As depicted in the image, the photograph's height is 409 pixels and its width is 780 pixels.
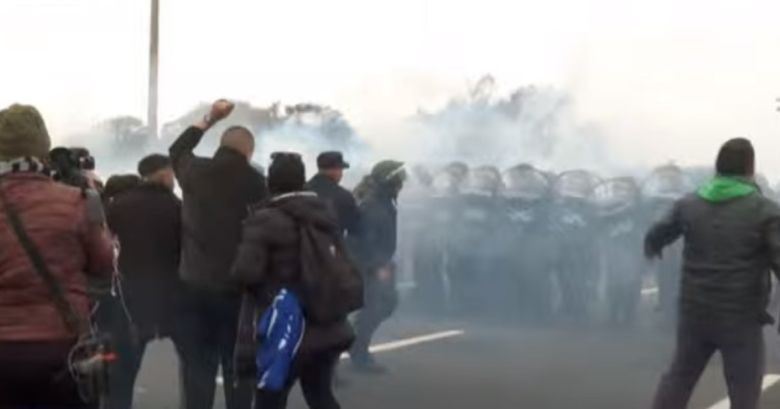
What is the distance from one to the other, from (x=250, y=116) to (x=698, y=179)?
7864mm

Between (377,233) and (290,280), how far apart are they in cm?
474

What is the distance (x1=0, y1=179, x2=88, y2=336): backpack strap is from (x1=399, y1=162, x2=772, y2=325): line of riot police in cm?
1075

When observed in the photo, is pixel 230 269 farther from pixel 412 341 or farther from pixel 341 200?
pixel 412 341

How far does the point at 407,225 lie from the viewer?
624 inches

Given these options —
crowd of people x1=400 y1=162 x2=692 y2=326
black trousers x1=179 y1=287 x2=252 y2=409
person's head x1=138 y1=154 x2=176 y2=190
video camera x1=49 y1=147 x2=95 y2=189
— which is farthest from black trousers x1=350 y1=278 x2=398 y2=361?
crowd of people x1=400 y1=162 x2=692 y2=326

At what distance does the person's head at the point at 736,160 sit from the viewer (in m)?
6.91

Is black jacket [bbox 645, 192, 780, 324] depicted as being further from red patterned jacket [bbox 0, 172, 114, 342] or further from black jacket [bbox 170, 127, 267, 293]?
red patterned jacket [bbox 0, 172, 114, 342]

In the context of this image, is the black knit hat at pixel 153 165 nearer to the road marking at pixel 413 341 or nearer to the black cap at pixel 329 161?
the black cap at pixel 329 161

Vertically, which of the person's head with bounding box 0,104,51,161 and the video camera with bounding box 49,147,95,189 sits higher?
the person's head with bounding box 0,104,51,161

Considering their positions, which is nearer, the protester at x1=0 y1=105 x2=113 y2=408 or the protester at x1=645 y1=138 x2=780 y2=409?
the protester at x1=0 y1=105 x2=113 y2=408

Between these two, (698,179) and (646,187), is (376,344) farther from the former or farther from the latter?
(698,179)

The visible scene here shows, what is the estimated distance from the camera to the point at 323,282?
6.15 m

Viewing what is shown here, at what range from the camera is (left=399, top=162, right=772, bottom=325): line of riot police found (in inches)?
600

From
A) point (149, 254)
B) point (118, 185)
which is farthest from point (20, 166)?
point (118, 185)
